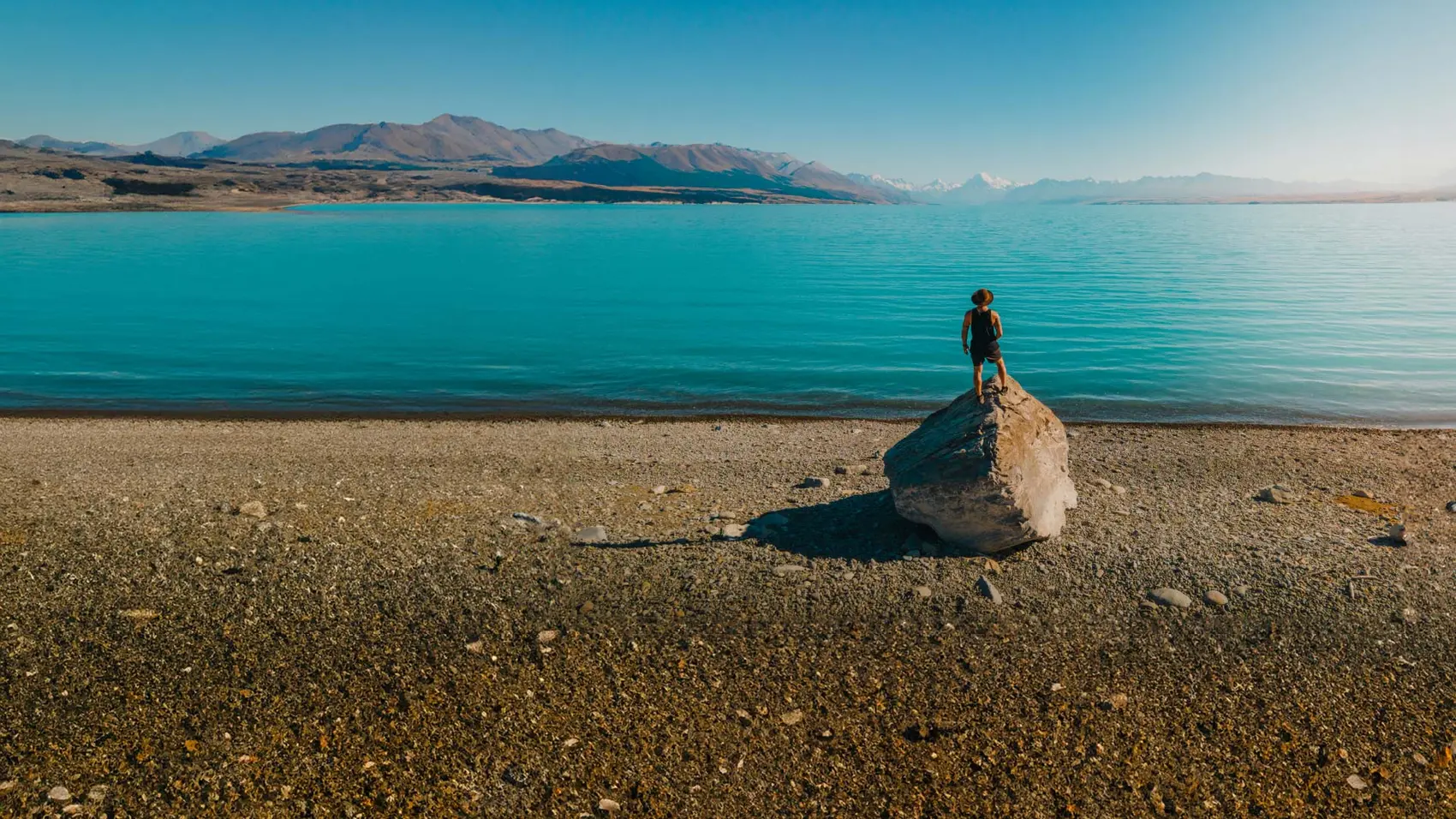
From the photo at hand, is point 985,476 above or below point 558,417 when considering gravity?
above

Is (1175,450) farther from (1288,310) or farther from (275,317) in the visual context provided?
(275,317)

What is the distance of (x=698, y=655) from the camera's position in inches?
396

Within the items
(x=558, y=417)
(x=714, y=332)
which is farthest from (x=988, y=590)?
(x=714, y=332)

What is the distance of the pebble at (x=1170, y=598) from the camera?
11281mm

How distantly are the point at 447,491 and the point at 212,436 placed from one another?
392 inches

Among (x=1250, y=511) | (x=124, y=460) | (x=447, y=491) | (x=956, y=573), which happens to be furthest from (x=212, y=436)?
(x=1250, y=511)

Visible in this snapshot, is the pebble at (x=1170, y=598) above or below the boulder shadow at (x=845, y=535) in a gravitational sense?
below

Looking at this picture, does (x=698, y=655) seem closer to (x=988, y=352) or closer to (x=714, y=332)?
(x=988, y=352)

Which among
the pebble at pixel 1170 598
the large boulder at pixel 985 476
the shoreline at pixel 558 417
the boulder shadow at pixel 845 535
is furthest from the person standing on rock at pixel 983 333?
the shoreline at pixel 558 417

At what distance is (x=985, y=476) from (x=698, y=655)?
16.3 feet

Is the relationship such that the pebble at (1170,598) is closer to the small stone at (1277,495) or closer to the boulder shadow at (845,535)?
the boulder shadow at (845,535)

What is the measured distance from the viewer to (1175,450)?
19.7m

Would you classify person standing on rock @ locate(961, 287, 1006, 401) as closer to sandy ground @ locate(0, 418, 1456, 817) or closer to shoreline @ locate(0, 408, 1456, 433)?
sandy ground @ locate(0, 418, 1456, 817)

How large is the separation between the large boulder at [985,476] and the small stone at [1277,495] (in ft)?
17.0
